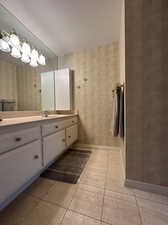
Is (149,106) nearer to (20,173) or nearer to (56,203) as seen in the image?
(56,203)

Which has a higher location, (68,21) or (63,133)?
(68,21)

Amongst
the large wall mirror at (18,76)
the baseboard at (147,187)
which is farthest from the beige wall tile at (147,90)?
the large wall mirror at (18,76)

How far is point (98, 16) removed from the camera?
4.94 feet

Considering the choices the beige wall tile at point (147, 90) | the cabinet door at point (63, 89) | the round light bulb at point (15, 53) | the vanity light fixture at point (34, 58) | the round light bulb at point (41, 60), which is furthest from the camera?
the cabinet door at point (63, 89)

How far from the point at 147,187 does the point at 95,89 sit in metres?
1.88

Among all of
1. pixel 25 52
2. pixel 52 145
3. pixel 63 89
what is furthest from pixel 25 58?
pixel 52 145

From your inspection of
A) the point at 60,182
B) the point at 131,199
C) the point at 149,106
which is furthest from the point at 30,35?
the point at 131,199

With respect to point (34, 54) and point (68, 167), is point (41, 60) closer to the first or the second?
point (34, 54)

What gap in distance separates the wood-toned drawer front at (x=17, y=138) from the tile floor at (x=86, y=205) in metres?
0.59

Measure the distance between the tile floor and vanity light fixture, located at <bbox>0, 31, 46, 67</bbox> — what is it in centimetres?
196

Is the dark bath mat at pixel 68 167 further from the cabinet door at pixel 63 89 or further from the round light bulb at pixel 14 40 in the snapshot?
the round light bulb at pixel 14 40

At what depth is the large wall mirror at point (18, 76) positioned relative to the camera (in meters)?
1.45

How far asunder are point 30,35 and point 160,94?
Answer: 2.29 m

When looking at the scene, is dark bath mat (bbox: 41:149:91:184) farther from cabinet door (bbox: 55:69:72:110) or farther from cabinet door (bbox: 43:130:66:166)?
cabinet door (bbox: 55:69:72:110)
